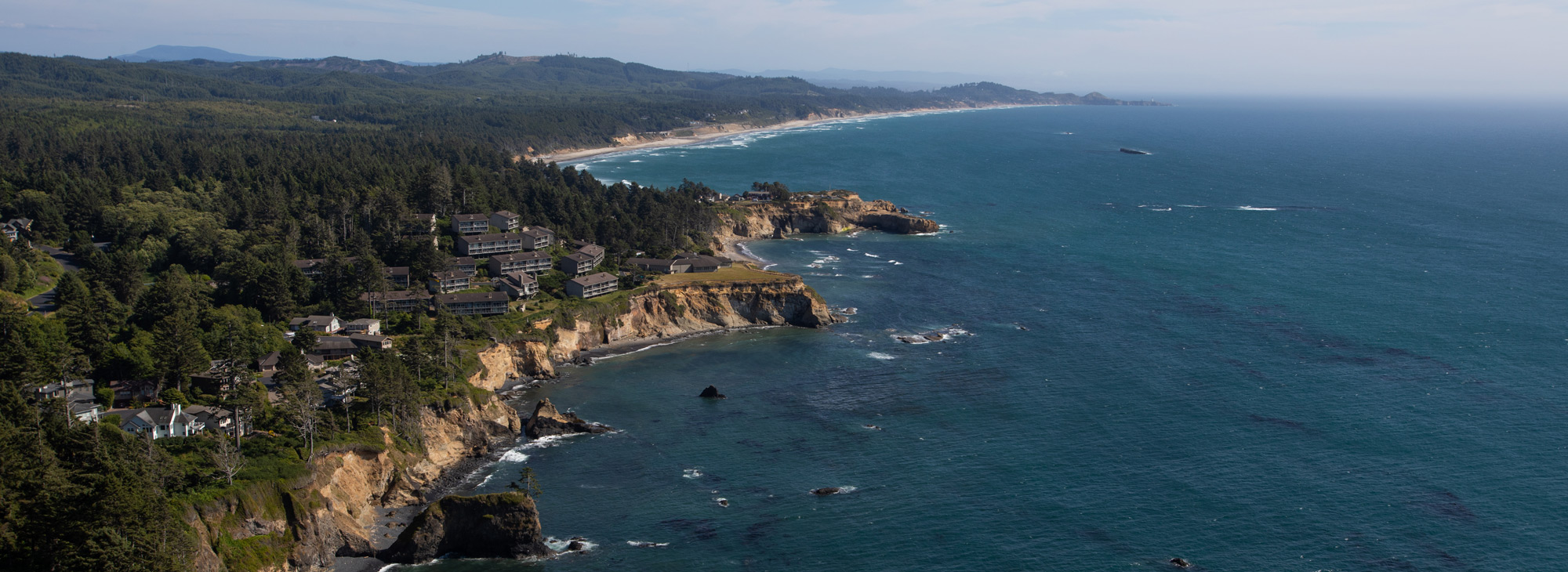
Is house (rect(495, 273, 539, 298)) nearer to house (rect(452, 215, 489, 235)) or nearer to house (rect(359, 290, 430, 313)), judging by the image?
house (rect(359, 290, 430, 313))

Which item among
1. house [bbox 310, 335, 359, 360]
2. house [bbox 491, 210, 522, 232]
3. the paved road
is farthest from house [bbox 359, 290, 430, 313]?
house [bbox 491, 210, 522, 232]

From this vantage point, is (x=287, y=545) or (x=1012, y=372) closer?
(x=287, y=545)

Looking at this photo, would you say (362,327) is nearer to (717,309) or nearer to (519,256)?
(519,256)

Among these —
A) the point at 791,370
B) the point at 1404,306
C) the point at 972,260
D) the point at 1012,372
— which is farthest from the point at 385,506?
the point at 1404,306

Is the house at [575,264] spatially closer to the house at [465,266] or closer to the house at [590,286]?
the house at [590,286]

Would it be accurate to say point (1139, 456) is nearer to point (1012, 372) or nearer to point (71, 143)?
point (1012, 372)

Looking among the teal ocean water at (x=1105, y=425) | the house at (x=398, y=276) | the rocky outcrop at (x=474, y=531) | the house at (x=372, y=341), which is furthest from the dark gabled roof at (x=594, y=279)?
the rocky outcrop at (x=474, y=531)

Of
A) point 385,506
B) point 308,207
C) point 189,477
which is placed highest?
point 308,207

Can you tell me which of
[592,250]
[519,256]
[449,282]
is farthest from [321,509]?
[592,250]
